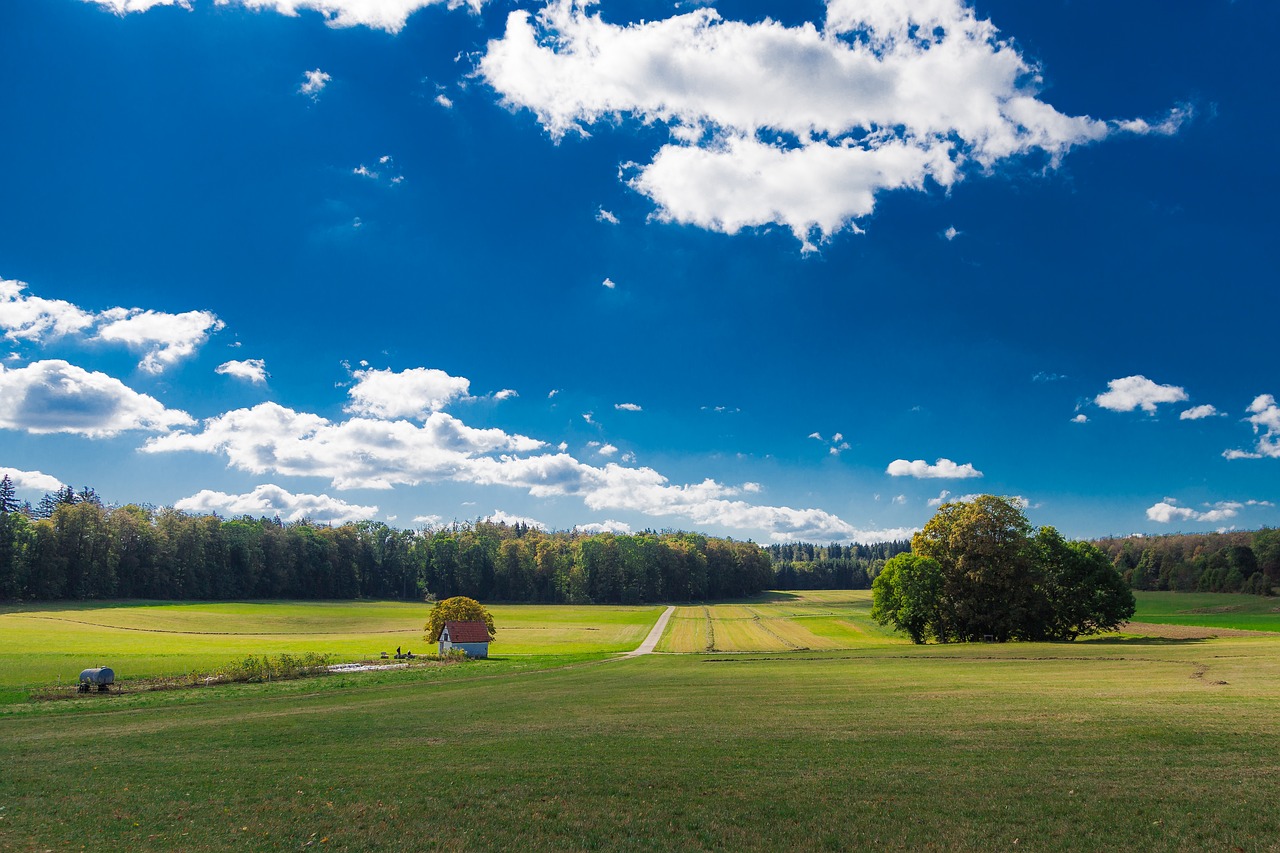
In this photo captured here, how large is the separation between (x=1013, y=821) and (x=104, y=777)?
21.3 metres

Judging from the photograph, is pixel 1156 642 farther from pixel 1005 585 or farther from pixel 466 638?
pixel 466 638

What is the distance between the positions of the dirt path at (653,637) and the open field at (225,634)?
5.63ft

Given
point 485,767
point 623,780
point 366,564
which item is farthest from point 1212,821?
Result: point 366,564

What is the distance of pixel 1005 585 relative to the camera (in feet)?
214

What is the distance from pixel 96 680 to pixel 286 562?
134 m

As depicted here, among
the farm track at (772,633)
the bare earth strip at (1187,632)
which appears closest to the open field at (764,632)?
the farm track at (772,633)

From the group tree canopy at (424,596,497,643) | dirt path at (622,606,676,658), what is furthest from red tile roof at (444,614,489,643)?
dirt path at (622,606,676,658)

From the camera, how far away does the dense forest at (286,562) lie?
410ft

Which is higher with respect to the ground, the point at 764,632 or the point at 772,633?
the point at 772,633

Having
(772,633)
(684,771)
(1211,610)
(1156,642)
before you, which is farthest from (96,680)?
(1211,610)

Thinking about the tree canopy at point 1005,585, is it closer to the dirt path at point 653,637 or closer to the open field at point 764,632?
the open field at point 764,632

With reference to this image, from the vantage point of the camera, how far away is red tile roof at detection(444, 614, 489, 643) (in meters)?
73.2

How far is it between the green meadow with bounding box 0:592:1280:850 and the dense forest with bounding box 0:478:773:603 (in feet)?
383

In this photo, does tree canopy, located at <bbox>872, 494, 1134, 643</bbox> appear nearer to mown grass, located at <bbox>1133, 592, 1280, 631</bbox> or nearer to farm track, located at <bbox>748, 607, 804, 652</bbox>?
farm track, located at <bbox>748, 607, 804, 652</bbox>
